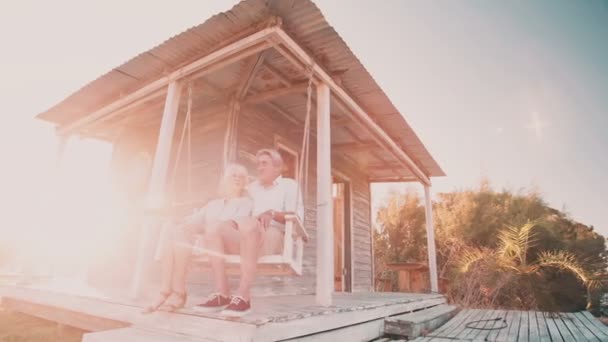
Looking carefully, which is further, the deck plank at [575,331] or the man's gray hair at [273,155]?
the deck plank at [575,331]

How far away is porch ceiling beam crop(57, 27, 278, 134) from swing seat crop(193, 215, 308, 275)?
1.75 m

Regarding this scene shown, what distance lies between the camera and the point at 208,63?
3.22 m

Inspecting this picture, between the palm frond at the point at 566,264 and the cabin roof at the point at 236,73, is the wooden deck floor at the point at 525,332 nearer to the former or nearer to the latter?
the cabin roof at the point at 236,73

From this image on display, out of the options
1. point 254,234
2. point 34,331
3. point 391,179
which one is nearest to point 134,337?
point 254,234

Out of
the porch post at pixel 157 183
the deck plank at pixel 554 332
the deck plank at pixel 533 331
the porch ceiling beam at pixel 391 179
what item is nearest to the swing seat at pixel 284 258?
the porch post at pixel 157 183

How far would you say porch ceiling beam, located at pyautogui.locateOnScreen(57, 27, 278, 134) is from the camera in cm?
282

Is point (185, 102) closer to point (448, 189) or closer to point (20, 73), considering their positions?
point (448, 189)

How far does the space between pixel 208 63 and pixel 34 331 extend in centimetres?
377

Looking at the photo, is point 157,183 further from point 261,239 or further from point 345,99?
point 345,99

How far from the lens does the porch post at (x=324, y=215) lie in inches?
104

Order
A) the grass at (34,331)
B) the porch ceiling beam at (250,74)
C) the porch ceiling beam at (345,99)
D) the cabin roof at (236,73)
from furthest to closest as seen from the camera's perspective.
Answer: the porch ceiling beam at (250,74), the grass at (34,331), the porch ceiling beam at (345,99), the cabin roof at (236,73)

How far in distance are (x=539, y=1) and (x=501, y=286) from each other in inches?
315

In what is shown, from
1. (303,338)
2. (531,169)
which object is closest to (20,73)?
(303,338)

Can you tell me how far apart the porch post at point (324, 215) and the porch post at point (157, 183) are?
1619 millimetres
